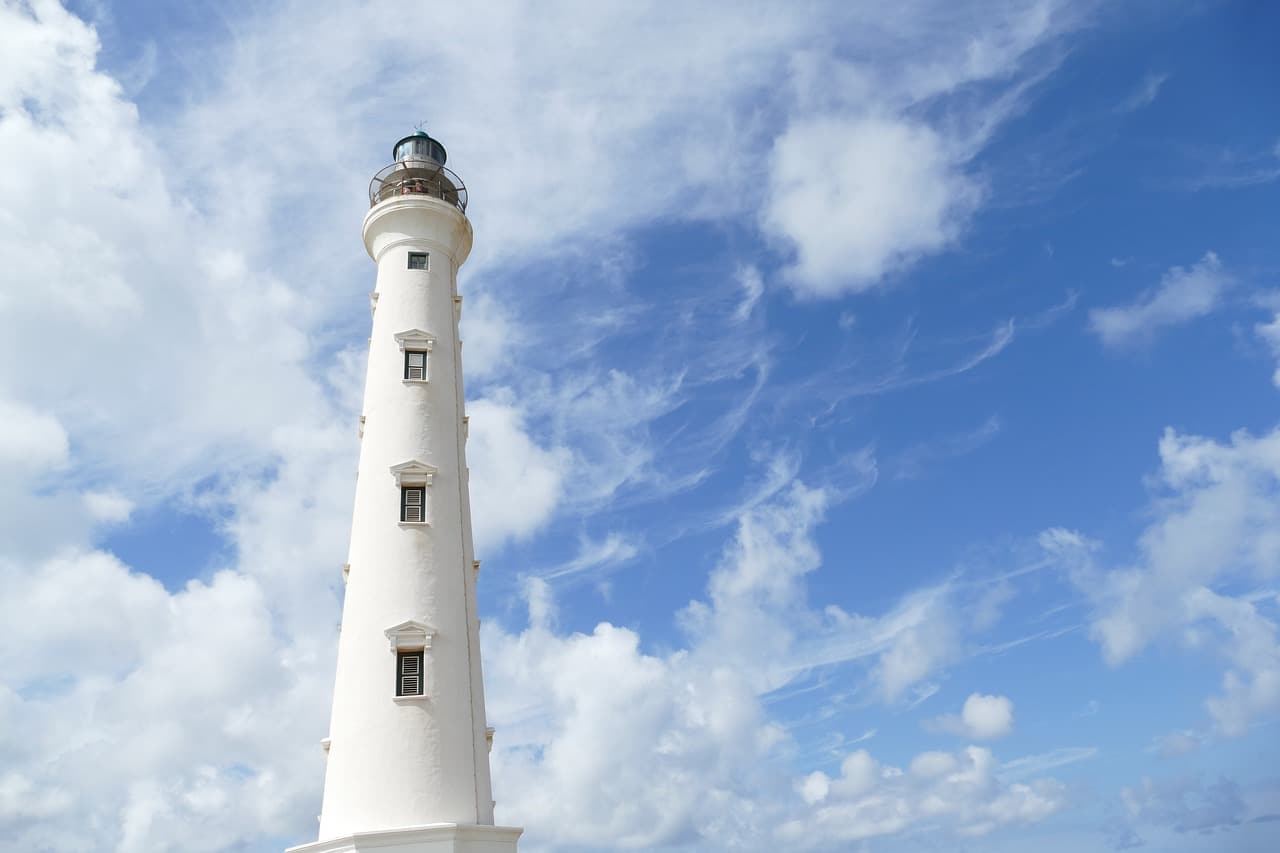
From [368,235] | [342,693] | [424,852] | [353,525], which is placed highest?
[368,235]

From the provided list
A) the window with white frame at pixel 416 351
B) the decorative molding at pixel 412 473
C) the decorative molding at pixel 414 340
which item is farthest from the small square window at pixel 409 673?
the decorative molding at pixel 414 340

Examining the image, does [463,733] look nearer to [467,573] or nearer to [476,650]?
[476,650]

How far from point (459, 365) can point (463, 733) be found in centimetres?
1216

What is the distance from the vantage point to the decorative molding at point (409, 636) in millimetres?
25141

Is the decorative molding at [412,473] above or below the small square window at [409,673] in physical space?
above

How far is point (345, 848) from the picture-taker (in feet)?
73.6

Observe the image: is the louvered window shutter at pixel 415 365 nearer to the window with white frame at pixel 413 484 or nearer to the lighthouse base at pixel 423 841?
the window with white frame at pixel 413 484

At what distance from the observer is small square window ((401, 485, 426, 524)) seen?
27094mm

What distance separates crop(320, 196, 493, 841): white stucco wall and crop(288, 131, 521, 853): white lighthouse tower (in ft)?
0.12

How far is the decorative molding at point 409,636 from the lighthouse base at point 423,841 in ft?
15.2

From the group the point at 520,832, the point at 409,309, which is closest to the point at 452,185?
the point at 409,309

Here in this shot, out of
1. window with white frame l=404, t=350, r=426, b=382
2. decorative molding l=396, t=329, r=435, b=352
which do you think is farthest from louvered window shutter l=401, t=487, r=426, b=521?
decorative molding l=396, t=329, r=435, b=352

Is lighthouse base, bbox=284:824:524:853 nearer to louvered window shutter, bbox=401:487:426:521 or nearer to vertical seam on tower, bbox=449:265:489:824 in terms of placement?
vertical seam on tower, bbox=449:265:489:824

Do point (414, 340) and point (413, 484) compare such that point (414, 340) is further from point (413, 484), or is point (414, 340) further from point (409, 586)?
point (409, 586)
